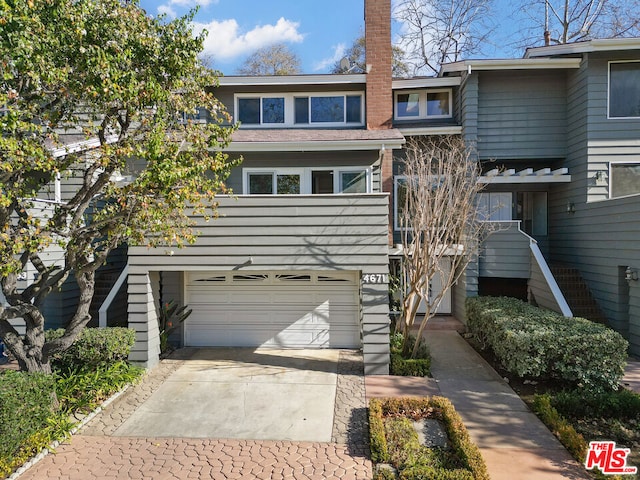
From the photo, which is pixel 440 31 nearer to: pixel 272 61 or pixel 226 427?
pixel 272 61

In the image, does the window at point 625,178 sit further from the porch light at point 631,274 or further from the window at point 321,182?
the window at point 321,182

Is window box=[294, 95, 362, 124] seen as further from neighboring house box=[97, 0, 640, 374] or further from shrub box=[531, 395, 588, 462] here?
shrub box=[531, 395, 588, 462]

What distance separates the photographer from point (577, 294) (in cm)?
1047

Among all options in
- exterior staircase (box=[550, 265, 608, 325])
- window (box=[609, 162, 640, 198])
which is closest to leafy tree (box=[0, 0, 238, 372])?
exterior staircase (box=[550, 265, 608, 325])

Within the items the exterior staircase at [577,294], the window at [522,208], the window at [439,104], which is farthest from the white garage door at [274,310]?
the window at [439,104]

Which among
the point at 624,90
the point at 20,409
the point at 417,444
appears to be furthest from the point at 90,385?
the point at 624,90

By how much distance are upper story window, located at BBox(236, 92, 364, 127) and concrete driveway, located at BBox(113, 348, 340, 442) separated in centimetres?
735

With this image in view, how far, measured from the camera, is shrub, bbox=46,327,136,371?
23.2 feet

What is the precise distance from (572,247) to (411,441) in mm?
9471

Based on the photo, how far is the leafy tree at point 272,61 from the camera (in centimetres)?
2481

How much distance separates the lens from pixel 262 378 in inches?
297

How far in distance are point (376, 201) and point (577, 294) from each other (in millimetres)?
6992

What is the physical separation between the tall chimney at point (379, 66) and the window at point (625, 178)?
6.67m

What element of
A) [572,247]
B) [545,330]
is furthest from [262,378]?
[572,247]
